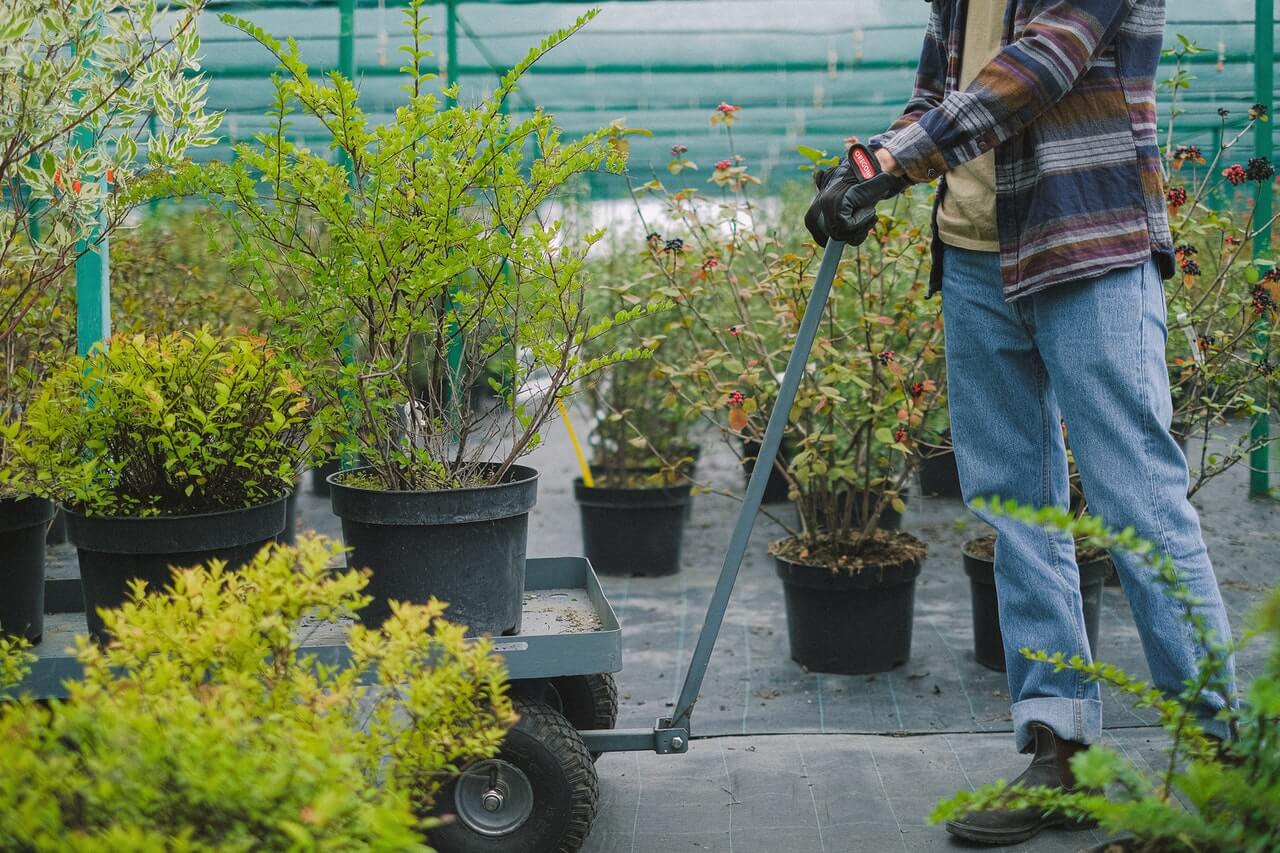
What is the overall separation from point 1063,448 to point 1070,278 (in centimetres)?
40

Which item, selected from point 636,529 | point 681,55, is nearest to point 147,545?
point 636,529

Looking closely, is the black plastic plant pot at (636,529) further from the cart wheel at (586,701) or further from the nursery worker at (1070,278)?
the nursery worker at (1070,278)

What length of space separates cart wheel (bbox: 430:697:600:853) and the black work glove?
1.01m


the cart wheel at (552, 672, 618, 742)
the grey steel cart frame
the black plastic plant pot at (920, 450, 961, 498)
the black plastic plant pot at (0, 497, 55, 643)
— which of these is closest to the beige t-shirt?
the grey steel cart frame

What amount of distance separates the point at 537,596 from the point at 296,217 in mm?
952

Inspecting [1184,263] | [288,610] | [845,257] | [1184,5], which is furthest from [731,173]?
[1184,5]

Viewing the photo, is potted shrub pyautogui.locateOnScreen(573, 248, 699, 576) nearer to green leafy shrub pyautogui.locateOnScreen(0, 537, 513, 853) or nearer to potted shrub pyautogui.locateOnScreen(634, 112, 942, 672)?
potted shrub pyautogui.locateOnScreen(634, 112, 942, 672)

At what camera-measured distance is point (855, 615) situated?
3361 millimetres

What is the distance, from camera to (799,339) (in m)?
2.17

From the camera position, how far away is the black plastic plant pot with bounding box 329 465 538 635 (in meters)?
2.05

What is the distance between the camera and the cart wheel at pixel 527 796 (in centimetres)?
203

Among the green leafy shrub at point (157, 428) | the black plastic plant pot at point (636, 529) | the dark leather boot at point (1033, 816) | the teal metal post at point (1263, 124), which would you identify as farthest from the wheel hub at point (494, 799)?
the teal metal post at point (1263, 124)

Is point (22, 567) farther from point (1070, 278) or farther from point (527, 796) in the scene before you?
point (1070, 278)

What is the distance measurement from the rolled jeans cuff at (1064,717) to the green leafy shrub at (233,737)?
123 cm
